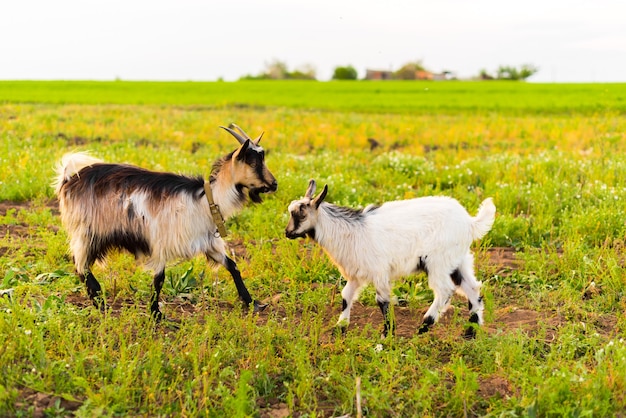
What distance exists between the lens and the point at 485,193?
405 inches

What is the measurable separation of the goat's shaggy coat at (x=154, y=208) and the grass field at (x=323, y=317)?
0.43m

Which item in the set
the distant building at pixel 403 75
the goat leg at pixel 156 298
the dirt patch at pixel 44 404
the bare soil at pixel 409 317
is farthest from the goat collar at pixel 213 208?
the distant building at pixel 403 75

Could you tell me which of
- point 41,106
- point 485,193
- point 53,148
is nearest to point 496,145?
point 485,193

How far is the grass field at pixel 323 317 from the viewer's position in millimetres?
4621

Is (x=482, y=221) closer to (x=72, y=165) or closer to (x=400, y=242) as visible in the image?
(x=400, y=242)

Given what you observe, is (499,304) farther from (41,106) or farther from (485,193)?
(41,106)

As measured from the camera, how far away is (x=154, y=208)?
6234mm

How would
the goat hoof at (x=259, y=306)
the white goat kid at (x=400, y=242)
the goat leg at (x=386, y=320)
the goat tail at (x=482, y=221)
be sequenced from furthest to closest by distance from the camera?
the goat hoof at (x=259, y=306) < the goat tail at (x=482, y=221) < the white goat kid at (x=400, y=242) < the goat leg at (x=386, y=320)

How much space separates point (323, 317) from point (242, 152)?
1718 mm

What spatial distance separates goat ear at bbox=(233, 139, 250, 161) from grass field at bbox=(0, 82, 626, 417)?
1.42m

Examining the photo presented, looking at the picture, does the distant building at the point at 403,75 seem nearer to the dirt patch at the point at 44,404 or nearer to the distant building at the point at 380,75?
the distant building at the point at 380,75

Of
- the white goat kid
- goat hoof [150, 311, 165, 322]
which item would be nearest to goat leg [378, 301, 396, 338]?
the white goat kid

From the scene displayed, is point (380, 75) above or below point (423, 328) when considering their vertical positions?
above

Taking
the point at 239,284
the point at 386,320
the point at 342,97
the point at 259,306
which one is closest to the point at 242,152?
the point at 239,284
